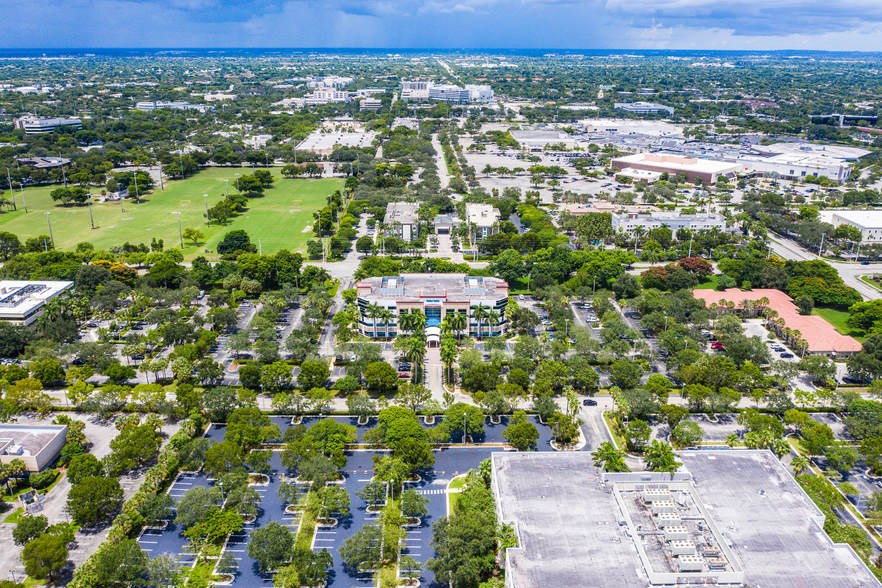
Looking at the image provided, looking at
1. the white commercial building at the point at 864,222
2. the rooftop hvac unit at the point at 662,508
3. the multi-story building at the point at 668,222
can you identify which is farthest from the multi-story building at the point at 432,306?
the white commercial building at the point at 864,222

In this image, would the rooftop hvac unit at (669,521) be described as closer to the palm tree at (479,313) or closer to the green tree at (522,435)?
the green tree at (522,435)

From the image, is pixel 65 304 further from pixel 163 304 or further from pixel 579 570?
pixel 579 570

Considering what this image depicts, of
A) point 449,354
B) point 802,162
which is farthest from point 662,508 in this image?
point 802,162

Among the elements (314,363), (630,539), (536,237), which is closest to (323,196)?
(536,237)

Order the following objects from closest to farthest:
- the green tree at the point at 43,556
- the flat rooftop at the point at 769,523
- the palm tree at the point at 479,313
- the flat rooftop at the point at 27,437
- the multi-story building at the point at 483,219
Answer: the flat rooftop at the point at 769,523
the green tree at the point at 43,556
the flat rooftop at the point at 27,437
the palm tree at the point at 479,313
the multi-story building at the point at 483,219

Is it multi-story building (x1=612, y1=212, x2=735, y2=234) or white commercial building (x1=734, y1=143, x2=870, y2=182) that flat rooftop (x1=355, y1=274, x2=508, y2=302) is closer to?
multi-story building (x1=612, y1=212, x2=735, y2=234)

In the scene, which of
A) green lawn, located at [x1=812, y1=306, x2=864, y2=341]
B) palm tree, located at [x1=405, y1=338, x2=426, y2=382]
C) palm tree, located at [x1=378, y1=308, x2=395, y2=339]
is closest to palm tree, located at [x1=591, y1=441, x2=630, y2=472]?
palm tree, located at [x1=405, y1=338, x2=426, y2=382]
